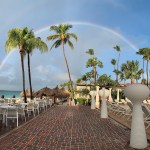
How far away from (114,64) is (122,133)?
260 feet

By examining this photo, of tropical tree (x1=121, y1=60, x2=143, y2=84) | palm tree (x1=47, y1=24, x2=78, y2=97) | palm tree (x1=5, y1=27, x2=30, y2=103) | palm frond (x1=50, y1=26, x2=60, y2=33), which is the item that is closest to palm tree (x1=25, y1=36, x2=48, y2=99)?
palm tree (x1=5, y1=27, x2=30, y2=103)

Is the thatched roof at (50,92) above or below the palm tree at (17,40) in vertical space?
below

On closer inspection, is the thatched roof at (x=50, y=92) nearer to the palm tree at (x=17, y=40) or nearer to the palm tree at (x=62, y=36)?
the palm tree at (x=17, y=40)

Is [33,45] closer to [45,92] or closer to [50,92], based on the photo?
[45,92]

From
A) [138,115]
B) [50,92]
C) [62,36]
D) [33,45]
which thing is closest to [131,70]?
[62,36]

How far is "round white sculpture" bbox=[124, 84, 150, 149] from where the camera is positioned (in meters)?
6.48

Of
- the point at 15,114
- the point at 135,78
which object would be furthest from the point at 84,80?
the point at 15,114

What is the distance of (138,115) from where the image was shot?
657cm

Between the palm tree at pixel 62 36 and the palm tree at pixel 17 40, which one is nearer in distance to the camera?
the palm tree at pixel 17 40

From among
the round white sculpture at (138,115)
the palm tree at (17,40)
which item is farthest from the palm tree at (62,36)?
the round white sculpture at (138,115)

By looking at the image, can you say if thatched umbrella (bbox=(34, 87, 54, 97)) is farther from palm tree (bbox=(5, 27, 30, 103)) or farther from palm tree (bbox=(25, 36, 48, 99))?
palm tree (bbox=(5, 27, 30, 103))

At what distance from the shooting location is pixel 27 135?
8.00 m

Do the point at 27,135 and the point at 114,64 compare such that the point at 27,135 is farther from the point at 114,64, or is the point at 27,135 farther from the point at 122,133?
the point at 114,64

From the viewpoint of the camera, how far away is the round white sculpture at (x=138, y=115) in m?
6.48
